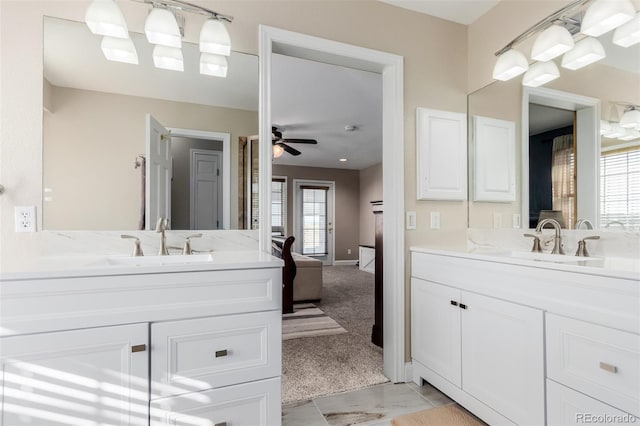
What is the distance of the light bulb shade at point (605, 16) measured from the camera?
1.48 meters

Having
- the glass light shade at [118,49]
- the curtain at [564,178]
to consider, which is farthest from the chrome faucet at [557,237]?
the glass light shade at [118,49]

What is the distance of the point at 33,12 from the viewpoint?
153 centimetres

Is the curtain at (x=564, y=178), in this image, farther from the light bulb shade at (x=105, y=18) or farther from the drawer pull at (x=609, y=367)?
the light bulb shade at (x=105, y=18)

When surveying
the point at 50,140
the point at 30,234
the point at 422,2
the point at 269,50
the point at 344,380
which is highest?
the point at 422,2

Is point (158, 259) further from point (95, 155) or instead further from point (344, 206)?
point (344, 206)

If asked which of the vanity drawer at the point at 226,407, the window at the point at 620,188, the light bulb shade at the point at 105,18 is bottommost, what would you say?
the vanity drawer at the point at 226,407

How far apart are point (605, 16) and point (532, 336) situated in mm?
1548

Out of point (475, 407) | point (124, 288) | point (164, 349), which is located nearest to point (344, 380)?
point (475, 407)

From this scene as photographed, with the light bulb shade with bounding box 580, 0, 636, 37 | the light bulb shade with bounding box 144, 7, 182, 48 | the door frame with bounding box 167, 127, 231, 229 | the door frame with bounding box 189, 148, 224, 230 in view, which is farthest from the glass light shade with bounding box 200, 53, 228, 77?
the light bulb shade with bounding box 580, 0, 636, 37

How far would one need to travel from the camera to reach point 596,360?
116 cm

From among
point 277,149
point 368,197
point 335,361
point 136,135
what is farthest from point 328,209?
point 136,135

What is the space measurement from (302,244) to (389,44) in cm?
645

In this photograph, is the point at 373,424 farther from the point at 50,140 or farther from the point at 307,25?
the point at 307,25

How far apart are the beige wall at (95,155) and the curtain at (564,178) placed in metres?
2.20
